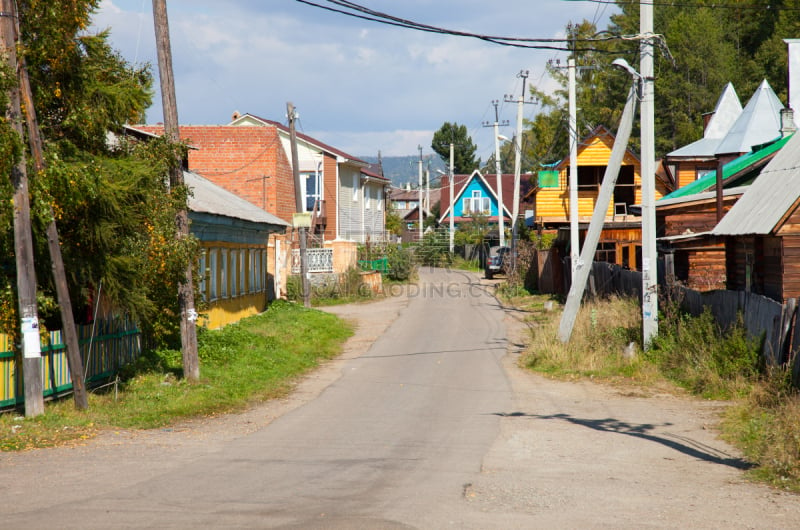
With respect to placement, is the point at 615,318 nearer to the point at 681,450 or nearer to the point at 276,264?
the point at 681,450

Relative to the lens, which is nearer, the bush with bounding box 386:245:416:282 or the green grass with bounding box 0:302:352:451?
the green grass with bounding box 0:302:352:451

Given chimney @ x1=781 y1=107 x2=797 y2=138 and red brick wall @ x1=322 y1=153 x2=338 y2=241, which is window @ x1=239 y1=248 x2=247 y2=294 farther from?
red brick wall @ x1=322 y1=153 x2=338 y2=241

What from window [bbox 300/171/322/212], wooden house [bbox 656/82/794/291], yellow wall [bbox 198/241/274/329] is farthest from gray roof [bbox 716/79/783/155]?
window [bbox 300/171/322/212]

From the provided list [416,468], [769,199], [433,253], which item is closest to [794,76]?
[769,199]

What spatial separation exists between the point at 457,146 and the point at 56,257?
116 meters

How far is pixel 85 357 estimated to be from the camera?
13.1 m

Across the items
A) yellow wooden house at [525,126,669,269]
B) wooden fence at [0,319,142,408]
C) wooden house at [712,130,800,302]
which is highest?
yellow wooden house at [525,126,669,269]

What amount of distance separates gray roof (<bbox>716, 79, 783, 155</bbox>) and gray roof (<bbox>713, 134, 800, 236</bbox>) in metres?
15.2

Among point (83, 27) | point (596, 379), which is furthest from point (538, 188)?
point (83, 27)

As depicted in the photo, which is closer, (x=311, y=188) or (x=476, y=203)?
(x=311, y=188)

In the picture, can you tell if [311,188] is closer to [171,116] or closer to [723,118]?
[723,118]

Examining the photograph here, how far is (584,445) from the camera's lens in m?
10.0

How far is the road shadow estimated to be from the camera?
359 inches

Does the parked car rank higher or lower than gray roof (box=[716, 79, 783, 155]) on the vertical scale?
lower
